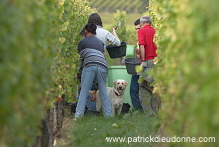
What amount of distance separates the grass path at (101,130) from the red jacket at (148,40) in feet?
4.34

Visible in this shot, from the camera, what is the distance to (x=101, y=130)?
27.4ft

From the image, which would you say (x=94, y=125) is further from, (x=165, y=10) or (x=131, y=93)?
(x=165, y=10)

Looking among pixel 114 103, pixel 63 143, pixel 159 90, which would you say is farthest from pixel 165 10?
pixel 114 103

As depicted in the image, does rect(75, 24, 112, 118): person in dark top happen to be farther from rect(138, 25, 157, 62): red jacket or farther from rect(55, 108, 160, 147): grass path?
rect(138, 25, 157, 62): red jacket

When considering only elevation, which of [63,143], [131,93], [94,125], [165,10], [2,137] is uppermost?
[131,93]

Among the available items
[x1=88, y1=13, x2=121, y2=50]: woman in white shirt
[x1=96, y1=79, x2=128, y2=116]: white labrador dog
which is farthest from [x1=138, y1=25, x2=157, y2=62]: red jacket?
[x1=96, y1=79, x2=128, y2=116]: white labrador dog

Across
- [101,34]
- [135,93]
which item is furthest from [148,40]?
[135,93]

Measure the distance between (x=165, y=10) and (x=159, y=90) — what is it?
1024 mm

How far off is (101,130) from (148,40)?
2.43 m

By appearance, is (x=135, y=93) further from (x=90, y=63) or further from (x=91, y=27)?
(x=91, y=27)

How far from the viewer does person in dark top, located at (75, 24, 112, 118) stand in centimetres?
949

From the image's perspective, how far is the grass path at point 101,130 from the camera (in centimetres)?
728

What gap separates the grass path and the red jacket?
4.34ft

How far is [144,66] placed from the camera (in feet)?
32.3
